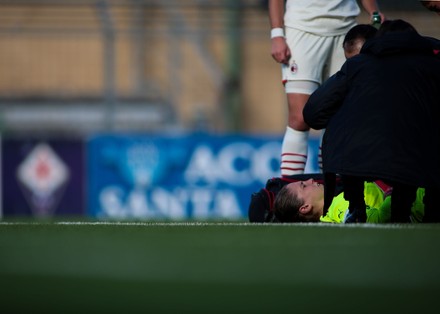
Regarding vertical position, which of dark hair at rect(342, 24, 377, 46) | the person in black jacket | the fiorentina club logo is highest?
dark hair at rect(342, 24, 377, 46)

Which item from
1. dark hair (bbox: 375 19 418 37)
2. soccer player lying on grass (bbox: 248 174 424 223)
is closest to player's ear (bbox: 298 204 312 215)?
soccer player lying on grass (bbox: 248 174 424 223)

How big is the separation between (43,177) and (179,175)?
189 centimetres

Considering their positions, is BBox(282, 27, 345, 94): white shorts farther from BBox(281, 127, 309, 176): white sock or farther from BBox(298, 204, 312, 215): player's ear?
BBox(298, 204, 312, 215): player's ear

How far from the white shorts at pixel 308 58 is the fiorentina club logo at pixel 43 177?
7235 millimetres

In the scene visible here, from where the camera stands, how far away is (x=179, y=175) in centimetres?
1254

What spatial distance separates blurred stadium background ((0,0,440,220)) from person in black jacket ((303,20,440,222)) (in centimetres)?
669

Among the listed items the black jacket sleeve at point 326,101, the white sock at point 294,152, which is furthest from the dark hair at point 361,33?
the white sock at point 294,152

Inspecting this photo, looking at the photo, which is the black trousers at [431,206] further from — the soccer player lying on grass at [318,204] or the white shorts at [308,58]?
the white shorts at [308,58]

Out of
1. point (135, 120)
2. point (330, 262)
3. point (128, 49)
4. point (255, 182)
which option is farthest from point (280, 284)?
point (128, 49)

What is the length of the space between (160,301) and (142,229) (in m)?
1.36

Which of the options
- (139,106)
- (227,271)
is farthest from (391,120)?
(139,106)

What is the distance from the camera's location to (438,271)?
344cm

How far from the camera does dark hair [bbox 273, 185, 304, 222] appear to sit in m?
5.63

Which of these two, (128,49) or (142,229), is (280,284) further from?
(128,49)
